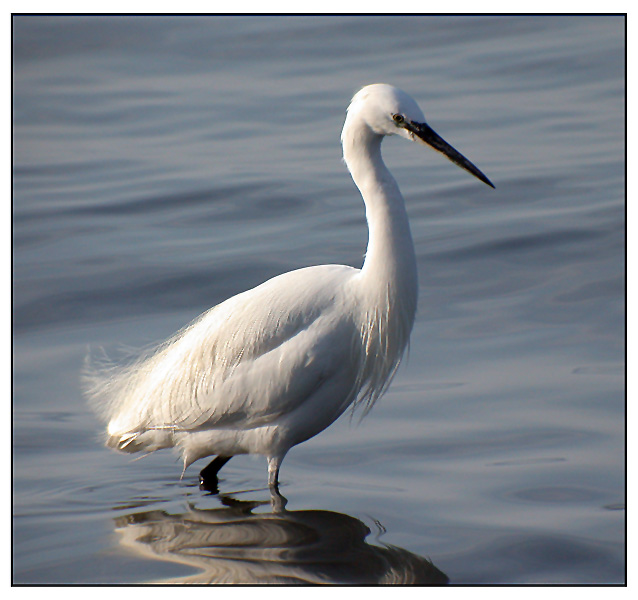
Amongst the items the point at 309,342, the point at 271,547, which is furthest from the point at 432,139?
the point at 271,547

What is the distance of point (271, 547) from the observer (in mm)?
3994

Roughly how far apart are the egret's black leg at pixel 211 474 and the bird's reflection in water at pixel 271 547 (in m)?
0.23

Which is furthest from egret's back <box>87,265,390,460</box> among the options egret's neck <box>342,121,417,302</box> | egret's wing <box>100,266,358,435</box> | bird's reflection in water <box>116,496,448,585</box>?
bird's reflection in water <box>116,496,448,585</box>

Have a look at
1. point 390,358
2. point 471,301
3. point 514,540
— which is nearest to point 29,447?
point 390,358

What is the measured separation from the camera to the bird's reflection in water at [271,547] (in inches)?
149

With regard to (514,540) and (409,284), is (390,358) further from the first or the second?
(514,540)

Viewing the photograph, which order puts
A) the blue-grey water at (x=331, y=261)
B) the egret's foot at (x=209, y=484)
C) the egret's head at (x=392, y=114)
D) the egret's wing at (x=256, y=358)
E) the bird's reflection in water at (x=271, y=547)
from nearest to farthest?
the bird's reflection in water at (x=271, y=547)
the egret's head at (x=392, y=114)
the blue-grey water at (x=331, y=261)
the egret's wing at (x=256, y=358)
the egret's foot at (x=209, y=484)

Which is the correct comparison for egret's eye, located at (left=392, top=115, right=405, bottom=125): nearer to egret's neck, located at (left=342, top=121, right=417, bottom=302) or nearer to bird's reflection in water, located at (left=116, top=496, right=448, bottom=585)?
egret's neck, located at (left=342, top=121, right=417, bottom=302)

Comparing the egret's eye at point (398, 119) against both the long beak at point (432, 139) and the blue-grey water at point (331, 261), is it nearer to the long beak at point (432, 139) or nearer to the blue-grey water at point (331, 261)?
the long beak at point (432, 139)

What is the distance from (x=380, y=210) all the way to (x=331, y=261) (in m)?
3.43

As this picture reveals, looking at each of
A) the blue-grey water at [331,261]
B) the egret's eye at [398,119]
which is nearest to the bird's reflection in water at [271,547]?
the blue-grey water at [331,261]

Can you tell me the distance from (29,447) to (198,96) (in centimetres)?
762

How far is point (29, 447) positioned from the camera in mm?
5086

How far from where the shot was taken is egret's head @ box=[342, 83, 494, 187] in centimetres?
397
